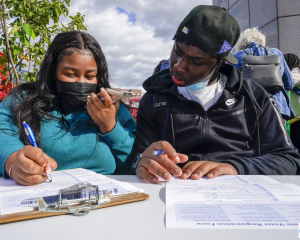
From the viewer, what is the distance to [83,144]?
1.46 m

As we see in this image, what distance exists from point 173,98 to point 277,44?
4867 millimetres

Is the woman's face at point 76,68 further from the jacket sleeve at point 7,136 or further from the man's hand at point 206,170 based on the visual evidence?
the man's hand at point 206,170

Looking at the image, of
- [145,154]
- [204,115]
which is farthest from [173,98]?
[145,154]

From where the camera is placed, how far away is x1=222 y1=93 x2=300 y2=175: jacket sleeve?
1210 mm

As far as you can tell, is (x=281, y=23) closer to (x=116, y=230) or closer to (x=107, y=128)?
(x=107, y=128)

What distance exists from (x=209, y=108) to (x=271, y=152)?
397 millimetres

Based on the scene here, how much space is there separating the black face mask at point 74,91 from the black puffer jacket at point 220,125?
327mm

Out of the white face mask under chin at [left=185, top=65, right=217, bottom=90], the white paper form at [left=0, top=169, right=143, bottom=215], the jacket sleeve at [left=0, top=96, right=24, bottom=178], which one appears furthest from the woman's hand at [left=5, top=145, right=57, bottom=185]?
the white face mask under chin at [left=185, top=65, right=217, bottom=90]

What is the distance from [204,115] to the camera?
151cm

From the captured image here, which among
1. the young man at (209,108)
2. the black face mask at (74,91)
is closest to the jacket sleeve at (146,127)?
the young man at (209,108)

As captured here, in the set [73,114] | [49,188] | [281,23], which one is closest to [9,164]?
[49,188]

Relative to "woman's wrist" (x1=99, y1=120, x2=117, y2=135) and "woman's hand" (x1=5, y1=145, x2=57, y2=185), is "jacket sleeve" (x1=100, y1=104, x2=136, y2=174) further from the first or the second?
"woman's hand" (x1=5, y1=145, x2=57, y2=185)

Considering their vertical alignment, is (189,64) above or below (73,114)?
above

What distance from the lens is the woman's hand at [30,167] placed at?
0.97 m
